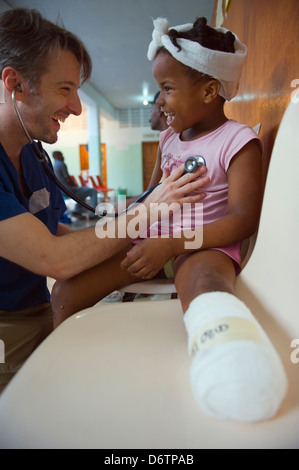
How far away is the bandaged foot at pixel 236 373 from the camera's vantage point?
356 millimetres

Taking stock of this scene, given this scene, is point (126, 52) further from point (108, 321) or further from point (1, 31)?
point (108, 321)

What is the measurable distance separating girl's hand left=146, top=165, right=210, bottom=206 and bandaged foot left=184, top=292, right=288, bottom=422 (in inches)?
17.2

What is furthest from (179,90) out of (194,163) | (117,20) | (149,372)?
(117,20)

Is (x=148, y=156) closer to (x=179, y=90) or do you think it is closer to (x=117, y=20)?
(x=117, y=20)

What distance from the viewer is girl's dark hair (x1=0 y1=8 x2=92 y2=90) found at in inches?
32.0

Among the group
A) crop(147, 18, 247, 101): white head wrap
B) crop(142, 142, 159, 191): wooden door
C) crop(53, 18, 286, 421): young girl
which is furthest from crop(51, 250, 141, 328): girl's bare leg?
crop(142, 142, 159, 191): wooden door

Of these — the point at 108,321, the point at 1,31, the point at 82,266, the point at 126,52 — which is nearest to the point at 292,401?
the point at 108,321

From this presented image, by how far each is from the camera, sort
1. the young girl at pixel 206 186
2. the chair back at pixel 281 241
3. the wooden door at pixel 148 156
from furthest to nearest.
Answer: the wooden door at pixel 148 156 → the young girl at pixel 206 186 → the chair back at pixel 281 241

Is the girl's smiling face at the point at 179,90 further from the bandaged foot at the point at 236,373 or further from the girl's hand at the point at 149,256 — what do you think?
the bandaged foot at the point at 236,373

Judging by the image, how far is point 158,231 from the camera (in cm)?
92

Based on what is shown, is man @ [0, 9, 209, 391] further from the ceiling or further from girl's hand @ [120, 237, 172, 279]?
the ceiling

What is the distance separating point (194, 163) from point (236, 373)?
0.58 meters

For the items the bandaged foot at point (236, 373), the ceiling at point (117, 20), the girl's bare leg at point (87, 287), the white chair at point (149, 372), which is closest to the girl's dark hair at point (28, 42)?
the girl's bare leg at point (87, 287)

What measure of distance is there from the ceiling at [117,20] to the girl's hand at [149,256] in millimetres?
3345
